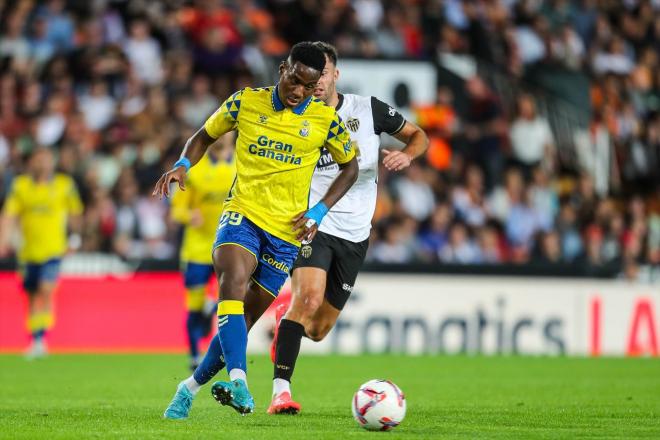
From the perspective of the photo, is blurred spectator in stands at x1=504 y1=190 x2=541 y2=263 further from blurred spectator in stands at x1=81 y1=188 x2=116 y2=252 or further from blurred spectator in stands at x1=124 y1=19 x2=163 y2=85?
blurred spectator in stands at x1=81 y1=188 x2=116 y2=252

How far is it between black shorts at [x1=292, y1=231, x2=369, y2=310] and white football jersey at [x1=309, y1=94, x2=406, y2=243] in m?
0.06

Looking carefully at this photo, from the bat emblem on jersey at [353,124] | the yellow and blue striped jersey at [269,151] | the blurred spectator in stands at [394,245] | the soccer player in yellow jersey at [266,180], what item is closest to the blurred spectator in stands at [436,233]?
the blurred spectator in stands at [394,245]

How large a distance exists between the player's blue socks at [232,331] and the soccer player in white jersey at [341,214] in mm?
1421

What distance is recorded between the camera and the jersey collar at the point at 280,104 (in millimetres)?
8156

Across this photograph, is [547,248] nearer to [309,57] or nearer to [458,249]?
[458,249]

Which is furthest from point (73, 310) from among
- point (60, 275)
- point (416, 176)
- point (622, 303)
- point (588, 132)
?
point (588, 132)

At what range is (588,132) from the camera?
21812 millimetres

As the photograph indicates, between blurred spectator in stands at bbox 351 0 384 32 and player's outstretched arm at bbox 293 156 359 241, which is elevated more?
blurred spectator in stands at bbox 351 0 384 32

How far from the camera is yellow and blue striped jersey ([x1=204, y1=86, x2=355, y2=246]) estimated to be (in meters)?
8.12

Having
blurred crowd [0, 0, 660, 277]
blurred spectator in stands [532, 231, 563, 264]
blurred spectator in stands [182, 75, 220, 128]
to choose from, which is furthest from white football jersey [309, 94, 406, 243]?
blurred spectator in stands [182, 75, 220, 128]

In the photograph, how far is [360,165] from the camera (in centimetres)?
984

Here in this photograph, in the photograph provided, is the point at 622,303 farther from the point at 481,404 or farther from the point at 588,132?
the point at 481,404

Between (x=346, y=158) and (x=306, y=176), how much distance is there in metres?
0.36

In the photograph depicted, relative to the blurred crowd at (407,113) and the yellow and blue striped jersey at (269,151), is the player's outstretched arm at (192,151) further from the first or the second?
the blurred crowd at (407,113)
